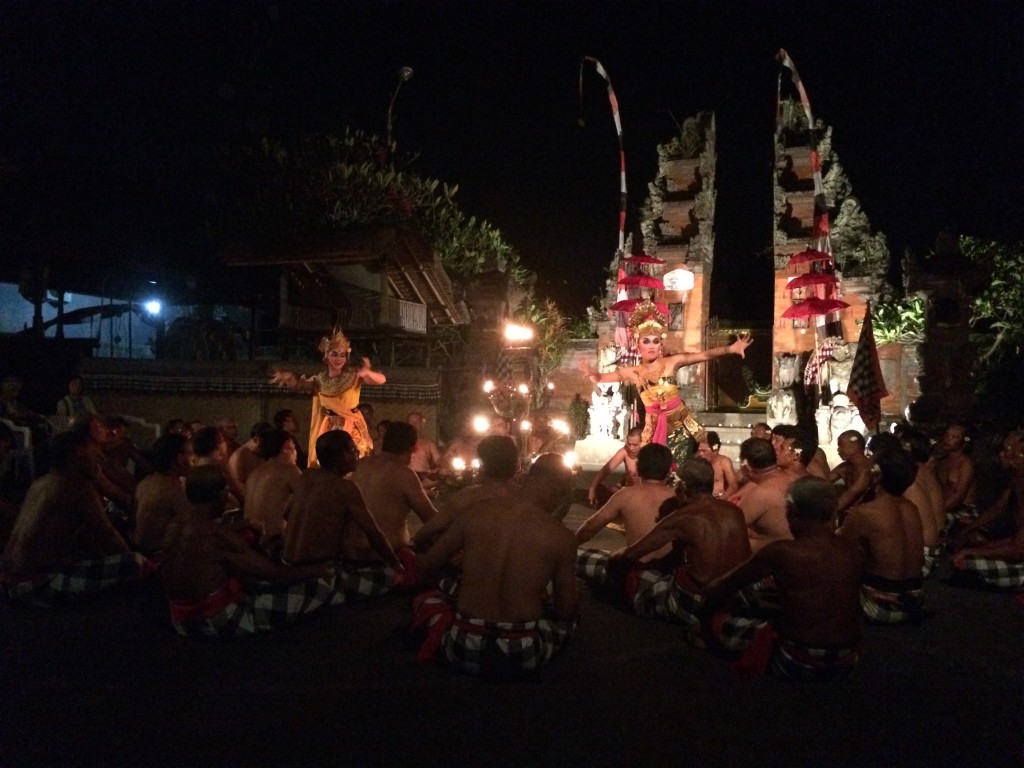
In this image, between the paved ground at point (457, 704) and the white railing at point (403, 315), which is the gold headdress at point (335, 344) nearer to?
the white railing at point (403, 315)

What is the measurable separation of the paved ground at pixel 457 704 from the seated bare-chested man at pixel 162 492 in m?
0.78

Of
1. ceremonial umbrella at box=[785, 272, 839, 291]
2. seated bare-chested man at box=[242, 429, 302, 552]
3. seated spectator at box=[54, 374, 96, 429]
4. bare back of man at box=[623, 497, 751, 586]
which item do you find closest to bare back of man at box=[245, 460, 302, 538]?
seated bare-chested man at box=[242, 429, 302, 552]

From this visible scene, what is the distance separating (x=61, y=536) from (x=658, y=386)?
258 inches

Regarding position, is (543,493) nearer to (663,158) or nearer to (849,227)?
(849,227)

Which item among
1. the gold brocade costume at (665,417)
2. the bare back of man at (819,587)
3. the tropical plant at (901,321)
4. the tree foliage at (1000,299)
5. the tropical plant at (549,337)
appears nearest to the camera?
the bare back of man at (819,587)

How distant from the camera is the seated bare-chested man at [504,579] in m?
3.68

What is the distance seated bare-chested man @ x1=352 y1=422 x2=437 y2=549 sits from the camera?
548cm

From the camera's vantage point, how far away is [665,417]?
9289mm

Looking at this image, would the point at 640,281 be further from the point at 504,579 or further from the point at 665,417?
the point at 504,579

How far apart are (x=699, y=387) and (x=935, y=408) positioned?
5.99 metres

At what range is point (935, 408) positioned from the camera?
1655cm

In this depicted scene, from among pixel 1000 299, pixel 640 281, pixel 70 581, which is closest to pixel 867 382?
pixel 70 581

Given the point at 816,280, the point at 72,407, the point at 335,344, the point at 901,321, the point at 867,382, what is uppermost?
the point at 816,280

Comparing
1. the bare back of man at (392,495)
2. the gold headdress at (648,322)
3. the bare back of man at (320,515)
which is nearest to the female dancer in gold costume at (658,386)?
the gold headdress at (648,322)
